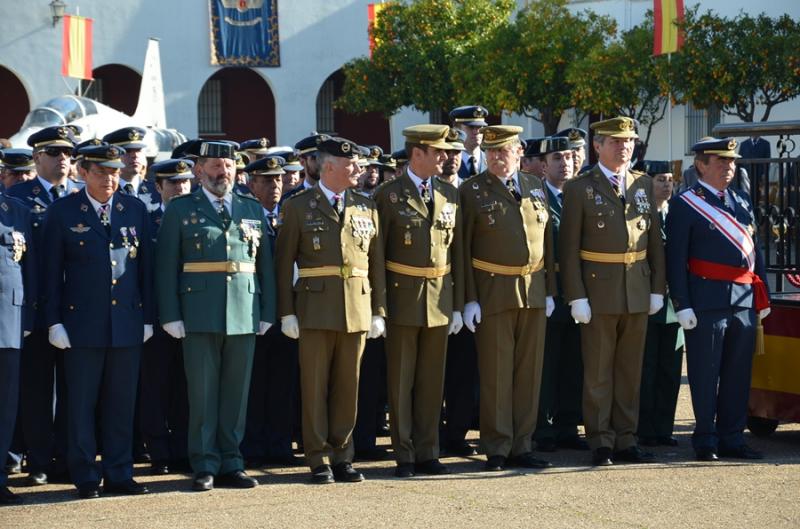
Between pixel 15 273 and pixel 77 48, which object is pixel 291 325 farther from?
pixel 77 48

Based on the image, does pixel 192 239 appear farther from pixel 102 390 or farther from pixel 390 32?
pixel 390 32

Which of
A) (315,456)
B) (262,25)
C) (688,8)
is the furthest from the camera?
(262,25)

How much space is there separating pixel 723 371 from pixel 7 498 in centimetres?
406

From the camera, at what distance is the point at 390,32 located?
3231 cm

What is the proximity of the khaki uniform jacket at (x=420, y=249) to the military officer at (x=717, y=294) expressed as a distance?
1.31 meters

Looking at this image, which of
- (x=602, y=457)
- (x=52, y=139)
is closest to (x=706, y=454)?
(x=602, y=457)

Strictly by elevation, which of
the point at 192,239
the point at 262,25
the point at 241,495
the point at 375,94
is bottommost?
the point at 241,495

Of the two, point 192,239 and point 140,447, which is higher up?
point 192,239

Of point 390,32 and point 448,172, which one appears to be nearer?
point 448,172

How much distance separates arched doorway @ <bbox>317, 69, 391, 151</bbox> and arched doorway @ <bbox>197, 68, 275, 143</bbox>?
1.39 m

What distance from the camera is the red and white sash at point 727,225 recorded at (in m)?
8.12

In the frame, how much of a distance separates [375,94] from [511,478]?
84.2 feet

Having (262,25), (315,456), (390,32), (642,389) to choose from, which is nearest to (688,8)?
(390,32)

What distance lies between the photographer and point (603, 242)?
803cm
